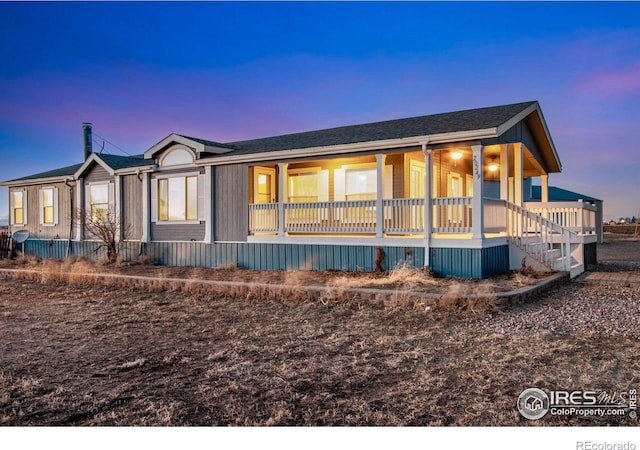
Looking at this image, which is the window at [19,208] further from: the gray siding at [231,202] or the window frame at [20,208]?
the gray siding at [231,202]

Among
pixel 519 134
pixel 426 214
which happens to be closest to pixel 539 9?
pixel 519 134

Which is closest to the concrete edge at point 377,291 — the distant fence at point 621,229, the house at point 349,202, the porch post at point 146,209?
the house at point 349,202

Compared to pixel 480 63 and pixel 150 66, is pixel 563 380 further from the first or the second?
pixel 150 66

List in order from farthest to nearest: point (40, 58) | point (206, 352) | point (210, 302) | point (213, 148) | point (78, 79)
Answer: point (78, 79) < point (40, 58) < point (213, 148) < point (210, 302) < point (206, 352)

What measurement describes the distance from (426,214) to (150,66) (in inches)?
664

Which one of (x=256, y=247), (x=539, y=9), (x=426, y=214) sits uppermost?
(x=539, y=9)

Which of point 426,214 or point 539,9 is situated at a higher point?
point 539,9

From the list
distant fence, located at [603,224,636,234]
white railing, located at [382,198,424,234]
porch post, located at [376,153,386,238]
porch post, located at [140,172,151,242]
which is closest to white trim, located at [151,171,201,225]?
porch post, located at [140,172,151,242]

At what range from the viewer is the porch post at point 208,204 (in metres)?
13.7

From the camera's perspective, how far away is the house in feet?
34.4

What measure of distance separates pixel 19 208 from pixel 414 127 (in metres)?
17.2

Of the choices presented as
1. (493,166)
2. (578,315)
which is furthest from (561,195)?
(578,315)

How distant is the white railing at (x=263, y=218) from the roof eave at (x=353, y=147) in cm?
133

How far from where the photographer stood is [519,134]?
40.0 feet
